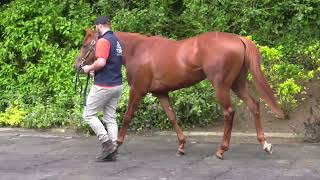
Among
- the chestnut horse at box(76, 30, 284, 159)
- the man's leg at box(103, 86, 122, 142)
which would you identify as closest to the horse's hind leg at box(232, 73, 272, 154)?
the chestnut horse at box(76, 30, 284, 159)

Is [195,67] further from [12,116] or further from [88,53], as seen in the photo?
[12,116]

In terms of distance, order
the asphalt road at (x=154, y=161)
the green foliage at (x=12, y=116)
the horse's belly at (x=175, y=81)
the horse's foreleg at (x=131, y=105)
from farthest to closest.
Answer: the green foliage at (x=12, y=116) → the horse's foreleg at (x=131, y=105) → the horse's belly at (x=175, y=81) → the asphalt road at (x=154, y=161)

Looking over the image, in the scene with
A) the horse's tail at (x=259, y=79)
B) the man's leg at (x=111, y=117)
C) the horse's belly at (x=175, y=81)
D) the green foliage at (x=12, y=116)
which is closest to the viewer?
the horse's tail at (x=259, y=79)

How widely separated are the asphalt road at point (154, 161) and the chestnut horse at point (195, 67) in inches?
14.4

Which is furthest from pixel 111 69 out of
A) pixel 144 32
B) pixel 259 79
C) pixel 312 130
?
pixel 144 32

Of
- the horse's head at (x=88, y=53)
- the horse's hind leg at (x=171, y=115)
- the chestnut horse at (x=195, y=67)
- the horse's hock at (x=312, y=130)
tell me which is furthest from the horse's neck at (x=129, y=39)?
the horse's hock at (x=312, y=130)

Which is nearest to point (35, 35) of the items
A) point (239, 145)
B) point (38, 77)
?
point (38, 77)

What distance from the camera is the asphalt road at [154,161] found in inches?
287

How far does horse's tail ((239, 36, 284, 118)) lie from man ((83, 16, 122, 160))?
1863 millimetres

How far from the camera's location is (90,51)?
8852 millimetres

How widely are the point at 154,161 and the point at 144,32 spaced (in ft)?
19.3

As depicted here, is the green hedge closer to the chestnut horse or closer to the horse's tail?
the chestnut horse

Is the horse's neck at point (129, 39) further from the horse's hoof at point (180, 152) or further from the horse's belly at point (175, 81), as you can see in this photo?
the horse's hoof at point (180, 152)

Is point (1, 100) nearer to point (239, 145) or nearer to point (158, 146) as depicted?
point (158, 146)
